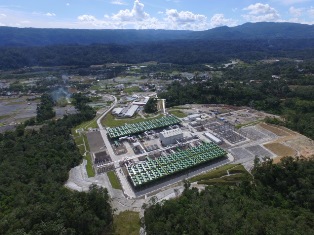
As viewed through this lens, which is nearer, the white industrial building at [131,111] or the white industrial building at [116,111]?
the white industrial building at [131,111]

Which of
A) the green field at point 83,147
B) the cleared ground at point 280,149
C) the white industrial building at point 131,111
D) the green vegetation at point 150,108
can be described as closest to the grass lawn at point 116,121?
the white industrial building at point 131,111

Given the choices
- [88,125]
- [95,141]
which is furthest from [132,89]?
[95,141]

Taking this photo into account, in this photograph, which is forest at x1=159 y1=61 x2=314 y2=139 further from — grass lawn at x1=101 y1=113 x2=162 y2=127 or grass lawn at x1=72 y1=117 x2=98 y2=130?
grass lawn at x1=72 y1=117 x2=98 y2=130

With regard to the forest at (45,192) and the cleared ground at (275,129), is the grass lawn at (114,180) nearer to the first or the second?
the forest at (45,192)

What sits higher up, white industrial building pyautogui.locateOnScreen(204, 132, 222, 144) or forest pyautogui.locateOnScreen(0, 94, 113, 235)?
forest pyautogui.locateOnScreen(0, 94, 113, 235)

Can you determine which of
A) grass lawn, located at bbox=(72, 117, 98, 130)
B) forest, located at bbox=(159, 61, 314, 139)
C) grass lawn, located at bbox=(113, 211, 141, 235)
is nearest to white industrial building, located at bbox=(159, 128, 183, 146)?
grass lawn, located at bbox=(72, 117, 98, 130)

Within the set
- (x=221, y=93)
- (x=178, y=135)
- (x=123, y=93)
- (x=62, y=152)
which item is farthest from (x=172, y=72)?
(x=62, y=152)
